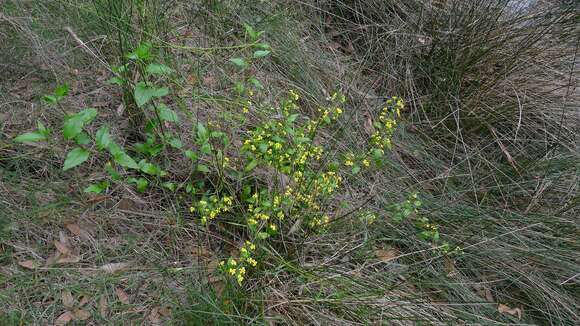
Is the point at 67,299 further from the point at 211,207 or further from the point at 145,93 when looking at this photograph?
the point at 145,93

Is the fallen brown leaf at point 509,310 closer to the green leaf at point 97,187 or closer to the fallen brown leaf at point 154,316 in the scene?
the fallen brown leaf at point 154,316

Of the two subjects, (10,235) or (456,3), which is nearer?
(10,235)

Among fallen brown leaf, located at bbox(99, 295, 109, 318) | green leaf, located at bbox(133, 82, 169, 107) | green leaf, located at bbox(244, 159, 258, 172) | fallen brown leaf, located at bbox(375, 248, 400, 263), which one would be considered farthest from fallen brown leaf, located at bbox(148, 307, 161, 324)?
fallen brown leaf, located at bbox(375, 248, 400, 263)

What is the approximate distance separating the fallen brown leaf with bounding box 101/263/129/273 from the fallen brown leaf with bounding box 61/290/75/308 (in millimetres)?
145

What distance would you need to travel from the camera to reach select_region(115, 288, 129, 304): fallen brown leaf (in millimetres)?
1883

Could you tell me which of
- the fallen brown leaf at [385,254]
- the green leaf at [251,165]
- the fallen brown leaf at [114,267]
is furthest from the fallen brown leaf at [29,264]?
the fallen brown leaf at [385,254]

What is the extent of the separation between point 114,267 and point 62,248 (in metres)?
0.21

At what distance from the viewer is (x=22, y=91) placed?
235 cm

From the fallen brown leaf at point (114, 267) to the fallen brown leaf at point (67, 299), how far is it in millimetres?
145

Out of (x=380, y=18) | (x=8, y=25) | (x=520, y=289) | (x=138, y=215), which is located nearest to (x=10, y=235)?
(x=138, y=215)

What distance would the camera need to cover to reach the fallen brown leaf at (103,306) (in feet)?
6.01

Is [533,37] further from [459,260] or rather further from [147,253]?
[147,253]

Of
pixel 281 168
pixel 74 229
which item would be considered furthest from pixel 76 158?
pixel 281 168

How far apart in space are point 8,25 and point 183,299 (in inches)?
62.4
